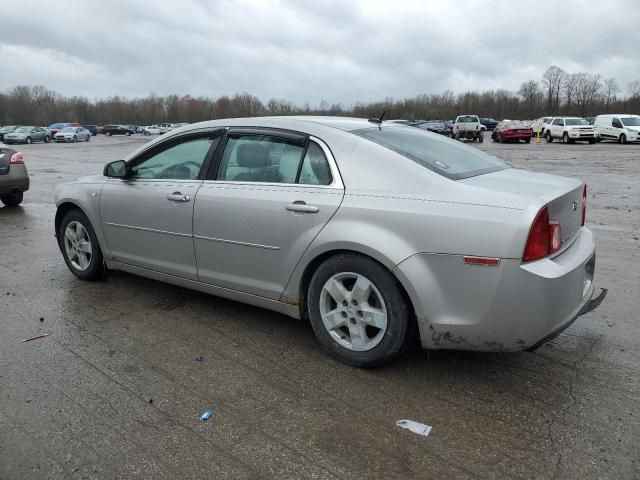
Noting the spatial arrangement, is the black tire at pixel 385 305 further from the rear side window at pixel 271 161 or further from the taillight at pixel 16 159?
the taillight at pixel 16 159

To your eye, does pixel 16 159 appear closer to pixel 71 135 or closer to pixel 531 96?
pixel 71 135

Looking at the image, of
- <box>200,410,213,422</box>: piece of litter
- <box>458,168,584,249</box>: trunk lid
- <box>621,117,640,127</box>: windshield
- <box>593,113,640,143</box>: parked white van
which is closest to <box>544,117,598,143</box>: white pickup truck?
<box>593,113,640,143</box>: parked white van

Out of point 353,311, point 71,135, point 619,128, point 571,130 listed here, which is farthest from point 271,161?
point 71,135

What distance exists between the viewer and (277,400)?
295 centimetres

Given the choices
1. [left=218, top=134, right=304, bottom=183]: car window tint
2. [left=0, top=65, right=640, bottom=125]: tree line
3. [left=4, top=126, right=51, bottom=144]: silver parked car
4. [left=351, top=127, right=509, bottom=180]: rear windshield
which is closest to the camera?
[left=351, top=127, right=509, bottom=180]: rear windshield

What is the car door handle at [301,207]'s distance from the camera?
3.30 m

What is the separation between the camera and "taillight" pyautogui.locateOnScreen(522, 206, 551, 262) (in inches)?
106

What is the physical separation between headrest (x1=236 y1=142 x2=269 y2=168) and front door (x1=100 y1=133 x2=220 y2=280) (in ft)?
0.95

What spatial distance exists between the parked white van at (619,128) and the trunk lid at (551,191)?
33944 mm

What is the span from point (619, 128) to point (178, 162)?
3574 centimetres

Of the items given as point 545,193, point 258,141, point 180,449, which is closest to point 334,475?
point 180,449

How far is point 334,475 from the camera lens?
2332mm

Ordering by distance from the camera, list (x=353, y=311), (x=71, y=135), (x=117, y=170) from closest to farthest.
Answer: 1. (x=353, y=311)
2. (x=117, y=170)
3. (x=71, y=135)

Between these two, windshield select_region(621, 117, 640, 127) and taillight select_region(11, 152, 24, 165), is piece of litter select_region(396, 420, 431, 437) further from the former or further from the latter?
windshield select_region(621, 117, 640, 127)
